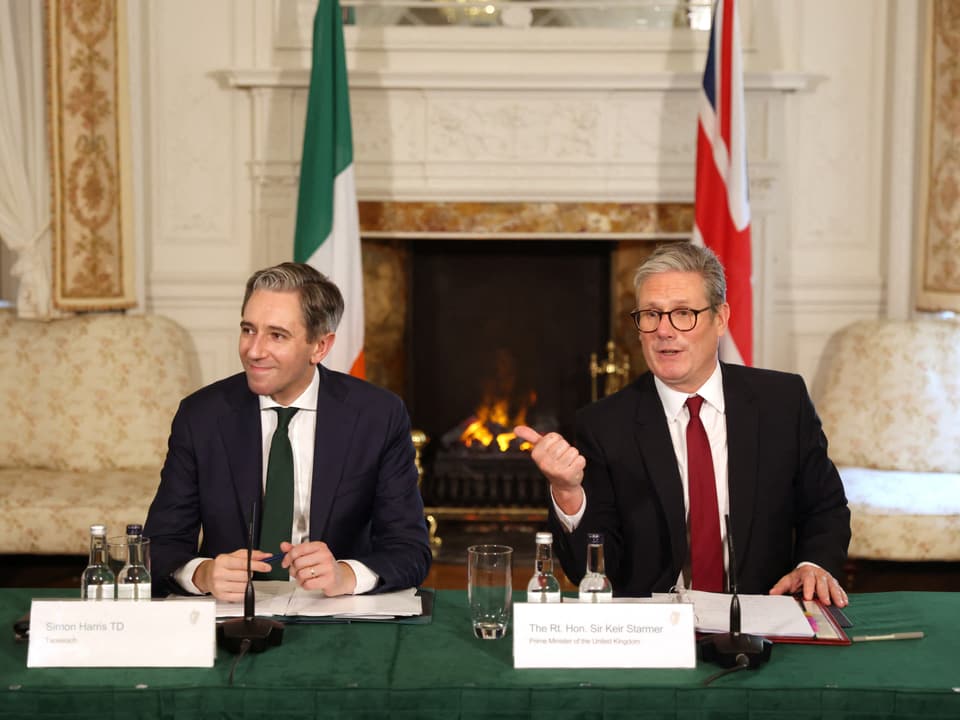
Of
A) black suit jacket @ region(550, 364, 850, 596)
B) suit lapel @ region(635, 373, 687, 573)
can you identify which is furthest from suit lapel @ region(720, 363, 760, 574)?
suit lapel @ region(635, 373, 687, 573)

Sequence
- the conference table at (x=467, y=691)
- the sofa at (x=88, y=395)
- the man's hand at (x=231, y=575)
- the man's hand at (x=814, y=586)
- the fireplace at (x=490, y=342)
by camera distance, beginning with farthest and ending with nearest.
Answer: the fireplace at (x=490, y=342)
the sofa at (x=88, y=395)
the man's hand at (x=814, y=586)
the man's hand at (x=231, y=575)
the conference table at (x=467, y=691)

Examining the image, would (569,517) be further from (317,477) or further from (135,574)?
(135,574)

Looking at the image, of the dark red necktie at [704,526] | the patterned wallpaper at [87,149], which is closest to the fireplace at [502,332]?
the patterned wallpaper at [87,149]

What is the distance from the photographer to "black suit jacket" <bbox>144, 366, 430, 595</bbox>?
2363 mm

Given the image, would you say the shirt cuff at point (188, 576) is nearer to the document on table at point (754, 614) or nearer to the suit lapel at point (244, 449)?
the suit lapel at point (244, 449)

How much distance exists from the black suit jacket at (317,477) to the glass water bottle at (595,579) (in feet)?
1.70

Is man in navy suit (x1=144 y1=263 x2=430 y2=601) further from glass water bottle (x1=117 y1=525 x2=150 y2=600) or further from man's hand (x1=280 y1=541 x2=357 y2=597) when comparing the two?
glass water bottle (x1=117 y1=525 x2=150 y2=600)

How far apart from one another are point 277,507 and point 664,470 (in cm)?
76

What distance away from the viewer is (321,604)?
6.81 feet

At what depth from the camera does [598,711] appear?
1.71 meters

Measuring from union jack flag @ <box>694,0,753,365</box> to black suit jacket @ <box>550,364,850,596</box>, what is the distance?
2.00 meters

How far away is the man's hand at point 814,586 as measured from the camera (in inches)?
83.7

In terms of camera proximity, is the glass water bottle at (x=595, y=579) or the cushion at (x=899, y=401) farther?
the cushion at (x=899, y=401)

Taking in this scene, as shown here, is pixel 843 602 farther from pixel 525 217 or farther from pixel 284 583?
pixel 525 217
